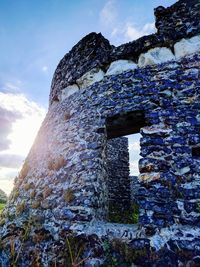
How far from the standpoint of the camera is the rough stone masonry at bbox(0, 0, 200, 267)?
258cm

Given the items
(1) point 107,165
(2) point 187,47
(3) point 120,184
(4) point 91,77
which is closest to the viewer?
(2) point 187,47

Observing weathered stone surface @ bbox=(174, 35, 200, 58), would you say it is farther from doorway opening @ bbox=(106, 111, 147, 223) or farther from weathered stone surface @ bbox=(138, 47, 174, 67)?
doorway opening @ bbox=(106, 111, 147, 223)

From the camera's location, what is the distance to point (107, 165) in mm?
3861

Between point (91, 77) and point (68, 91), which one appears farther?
point (68, 91)

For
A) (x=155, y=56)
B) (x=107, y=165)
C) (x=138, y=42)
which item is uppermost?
(x=138, y=42)

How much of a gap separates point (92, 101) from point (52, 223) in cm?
210

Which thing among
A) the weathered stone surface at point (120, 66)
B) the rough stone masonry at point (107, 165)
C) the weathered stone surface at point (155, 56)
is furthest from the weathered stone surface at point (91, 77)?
the weathered stone surface at point (155, 56)

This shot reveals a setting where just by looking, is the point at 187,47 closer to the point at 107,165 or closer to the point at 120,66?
the point at 120,66

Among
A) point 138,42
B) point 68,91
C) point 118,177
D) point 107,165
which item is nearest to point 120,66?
point 138,42

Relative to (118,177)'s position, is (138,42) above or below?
above

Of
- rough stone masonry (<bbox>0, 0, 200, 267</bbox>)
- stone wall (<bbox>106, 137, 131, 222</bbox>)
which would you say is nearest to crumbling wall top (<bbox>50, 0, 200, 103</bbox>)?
rough stone masonry (<bbox>0, 0, 200, 267</bbox>)

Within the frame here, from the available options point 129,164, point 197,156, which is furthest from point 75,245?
point 129,164

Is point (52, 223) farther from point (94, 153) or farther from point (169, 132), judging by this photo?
point (169, 132)

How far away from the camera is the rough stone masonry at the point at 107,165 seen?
8.47 ft
